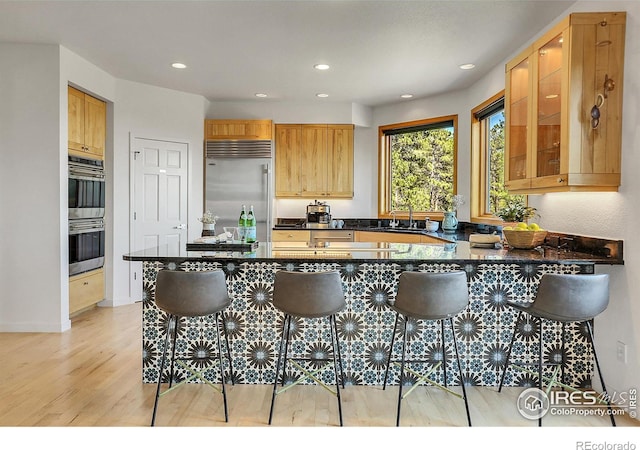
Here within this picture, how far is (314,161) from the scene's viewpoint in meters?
6.49

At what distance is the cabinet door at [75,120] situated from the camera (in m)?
4.57

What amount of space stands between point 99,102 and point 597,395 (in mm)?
5299

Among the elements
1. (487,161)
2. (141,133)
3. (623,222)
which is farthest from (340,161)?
(623,222)

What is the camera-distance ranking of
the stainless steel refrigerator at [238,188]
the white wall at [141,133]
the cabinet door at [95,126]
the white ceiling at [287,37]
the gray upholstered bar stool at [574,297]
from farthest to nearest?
1. the stainless steel refrigerator at [238,188]
2. the white wall at [141,133]
3. the cabinet door at [95,126]
4. the white ceiling at [287,37]
5. the gray upholstered bar stool at [574,297]

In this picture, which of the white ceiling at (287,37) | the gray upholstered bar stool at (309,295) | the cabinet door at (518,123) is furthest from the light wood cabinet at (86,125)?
the cabinet door at (518,123)

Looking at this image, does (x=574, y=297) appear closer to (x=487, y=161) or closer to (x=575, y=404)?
(x=575, y=404)

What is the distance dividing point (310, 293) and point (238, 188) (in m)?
3.92

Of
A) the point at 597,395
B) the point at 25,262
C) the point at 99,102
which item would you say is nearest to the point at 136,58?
the point at 99,102

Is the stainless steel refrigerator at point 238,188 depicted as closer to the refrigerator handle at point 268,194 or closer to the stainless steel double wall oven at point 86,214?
the refrigerator handle at point 268,194

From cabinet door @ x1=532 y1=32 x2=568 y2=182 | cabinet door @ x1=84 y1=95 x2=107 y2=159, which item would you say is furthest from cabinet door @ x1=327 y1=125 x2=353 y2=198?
cabinet door @ x1=532 y1=32 x2=568 y2=182

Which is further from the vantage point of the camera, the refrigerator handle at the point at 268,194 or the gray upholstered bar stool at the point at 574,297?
the refrigerator handle at the point at 268,194

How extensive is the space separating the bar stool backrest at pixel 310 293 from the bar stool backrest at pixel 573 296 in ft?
3.75

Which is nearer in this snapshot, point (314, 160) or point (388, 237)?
point (388, 237)
